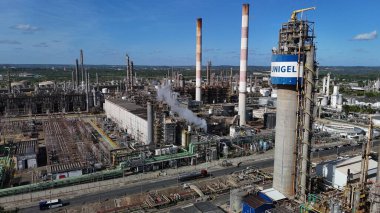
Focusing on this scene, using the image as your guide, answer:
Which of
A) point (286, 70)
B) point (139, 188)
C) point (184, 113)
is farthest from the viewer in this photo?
point (184, 113)

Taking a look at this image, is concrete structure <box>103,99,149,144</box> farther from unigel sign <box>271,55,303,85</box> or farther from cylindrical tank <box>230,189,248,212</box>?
unigel sign <box>271,55,303,85</box>

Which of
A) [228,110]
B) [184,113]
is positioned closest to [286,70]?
[184,113]

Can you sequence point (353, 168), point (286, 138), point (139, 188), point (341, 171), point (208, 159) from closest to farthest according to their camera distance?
point (286, 138) → point (341, 171) → point (353, 168) → point (139, 188) → point (208, 159)

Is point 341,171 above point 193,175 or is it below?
above

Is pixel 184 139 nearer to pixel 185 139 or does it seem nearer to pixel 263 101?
pixel 185 139

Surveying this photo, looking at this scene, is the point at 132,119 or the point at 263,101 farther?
the point at 263,101

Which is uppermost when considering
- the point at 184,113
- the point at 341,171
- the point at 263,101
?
the point at 184,113

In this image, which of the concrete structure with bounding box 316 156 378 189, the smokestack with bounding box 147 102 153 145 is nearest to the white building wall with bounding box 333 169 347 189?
the concrete structure with bounding box 316 156 378 189

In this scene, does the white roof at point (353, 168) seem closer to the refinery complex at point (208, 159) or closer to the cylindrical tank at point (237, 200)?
the refinery complex at point (208, 159)
